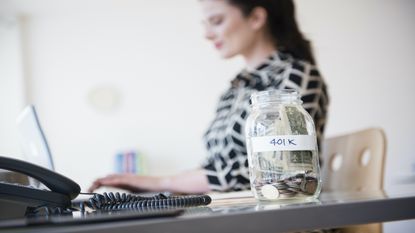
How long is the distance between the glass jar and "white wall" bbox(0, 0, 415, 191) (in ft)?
9.06

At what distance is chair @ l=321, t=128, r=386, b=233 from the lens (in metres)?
0.98

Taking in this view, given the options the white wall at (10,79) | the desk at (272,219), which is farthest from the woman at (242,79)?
the white wall at (10,79)

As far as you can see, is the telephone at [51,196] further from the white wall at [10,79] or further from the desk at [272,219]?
the white wall at [10,79]

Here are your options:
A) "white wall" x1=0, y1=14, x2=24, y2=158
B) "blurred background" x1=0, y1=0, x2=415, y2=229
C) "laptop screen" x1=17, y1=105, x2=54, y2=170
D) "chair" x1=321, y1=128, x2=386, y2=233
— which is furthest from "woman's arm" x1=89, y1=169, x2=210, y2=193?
"white wall" x1=0, y1=14, x2=24, y2=158

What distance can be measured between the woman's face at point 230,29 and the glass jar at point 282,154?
802 mm

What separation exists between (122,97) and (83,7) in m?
0.84

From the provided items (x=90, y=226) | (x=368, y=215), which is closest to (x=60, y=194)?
(x=90, y=226)

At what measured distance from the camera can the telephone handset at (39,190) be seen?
0.44 meters

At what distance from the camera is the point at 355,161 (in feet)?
3.62

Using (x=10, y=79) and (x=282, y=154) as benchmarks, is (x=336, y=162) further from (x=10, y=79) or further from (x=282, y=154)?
(x=10, y=79)

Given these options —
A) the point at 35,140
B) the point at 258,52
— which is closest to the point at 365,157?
the point at 258,52

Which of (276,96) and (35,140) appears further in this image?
(35,140)

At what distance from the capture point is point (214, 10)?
4.34 ft

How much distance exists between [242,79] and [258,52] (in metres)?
0.13
